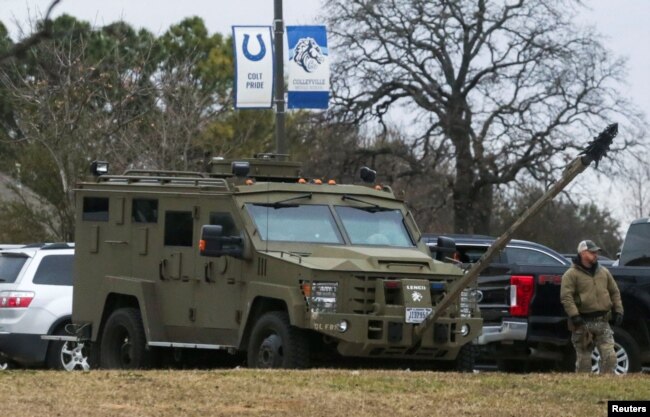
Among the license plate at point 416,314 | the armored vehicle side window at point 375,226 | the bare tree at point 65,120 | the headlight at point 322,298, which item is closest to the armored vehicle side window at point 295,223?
the armored vehicle side window at point 375,226

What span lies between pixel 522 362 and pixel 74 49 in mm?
20908

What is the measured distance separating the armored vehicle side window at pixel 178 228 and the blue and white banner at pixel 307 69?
5779 mm

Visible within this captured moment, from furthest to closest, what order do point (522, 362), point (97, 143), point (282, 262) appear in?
point (97, 143), point (522, 362), point (282, 262)

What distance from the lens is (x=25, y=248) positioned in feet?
64.5

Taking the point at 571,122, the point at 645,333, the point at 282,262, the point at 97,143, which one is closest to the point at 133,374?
the point at 282,262

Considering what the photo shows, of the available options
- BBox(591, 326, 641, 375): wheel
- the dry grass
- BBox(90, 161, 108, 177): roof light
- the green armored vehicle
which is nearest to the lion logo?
the green armored vehicle

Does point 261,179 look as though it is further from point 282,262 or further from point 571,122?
point 571,122

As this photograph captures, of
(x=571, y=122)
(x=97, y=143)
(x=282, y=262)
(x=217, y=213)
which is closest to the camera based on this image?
(x=282, y=262)

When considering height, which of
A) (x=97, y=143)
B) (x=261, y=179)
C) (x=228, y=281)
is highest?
(x=97, y=143)

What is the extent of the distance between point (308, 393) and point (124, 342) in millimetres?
5266

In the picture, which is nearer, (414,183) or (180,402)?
(180,402)

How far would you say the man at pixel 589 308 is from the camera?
52.5ft

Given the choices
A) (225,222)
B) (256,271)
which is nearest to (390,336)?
(256,271)

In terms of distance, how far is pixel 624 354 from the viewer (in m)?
17.2
